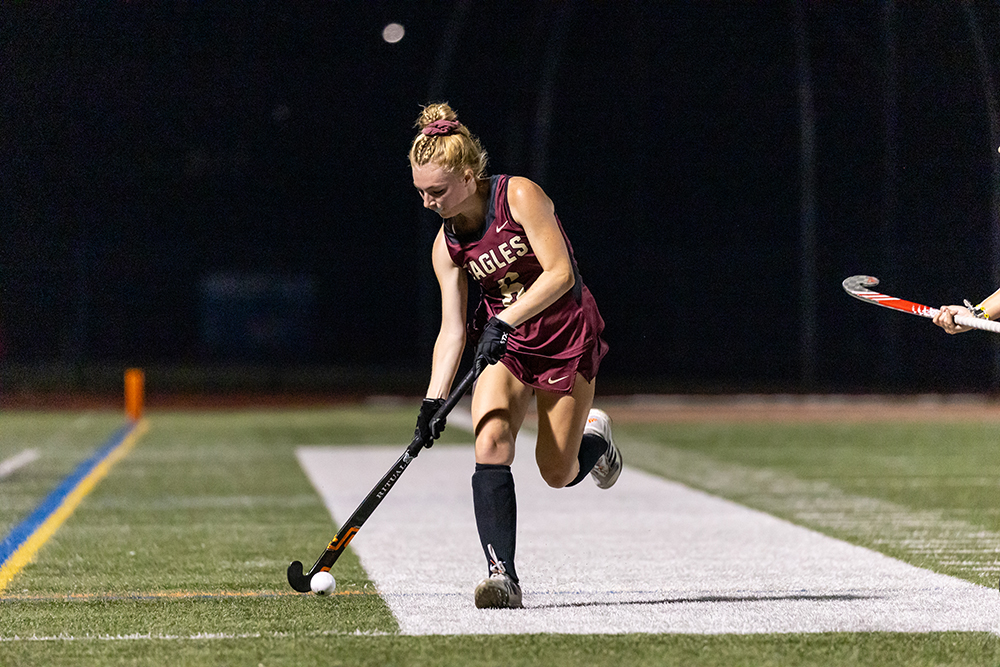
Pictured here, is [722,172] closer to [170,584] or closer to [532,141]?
[532,141]

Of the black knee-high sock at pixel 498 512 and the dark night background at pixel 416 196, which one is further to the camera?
the dark night background at pixel 416 196

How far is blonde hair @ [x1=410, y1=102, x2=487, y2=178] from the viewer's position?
5996 mm

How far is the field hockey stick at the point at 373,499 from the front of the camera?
20.4ft

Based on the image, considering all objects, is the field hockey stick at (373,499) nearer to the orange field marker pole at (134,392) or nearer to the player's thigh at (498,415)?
the player's thigh at (498,415)

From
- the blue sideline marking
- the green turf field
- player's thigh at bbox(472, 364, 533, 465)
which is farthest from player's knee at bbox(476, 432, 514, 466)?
the blue sideline marking

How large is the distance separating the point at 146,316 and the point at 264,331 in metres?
2.94

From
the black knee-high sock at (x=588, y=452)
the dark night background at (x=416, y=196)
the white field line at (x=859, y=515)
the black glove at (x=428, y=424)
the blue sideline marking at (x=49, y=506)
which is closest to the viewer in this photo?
the black glove at (x=428, y=424)

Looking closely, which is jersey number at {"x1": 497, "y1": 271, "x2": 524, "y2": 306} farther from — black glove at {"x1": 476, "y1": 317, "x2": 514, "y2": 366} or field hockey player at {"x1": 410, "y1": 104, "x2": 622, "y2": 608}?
black glove at {"x1": 476, "y1": 317, "x2": 514, "y2": 366}

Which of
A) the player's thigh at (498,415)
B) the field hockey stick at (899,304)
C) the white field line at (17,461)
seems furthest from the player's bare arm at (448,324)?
the white field line at (17,461)

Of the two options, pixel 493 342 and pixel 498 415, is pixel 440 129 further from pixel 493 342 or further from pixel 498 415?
pixel 498 415

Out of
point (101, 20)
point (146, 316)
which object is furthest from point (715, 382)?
point (101, 20)

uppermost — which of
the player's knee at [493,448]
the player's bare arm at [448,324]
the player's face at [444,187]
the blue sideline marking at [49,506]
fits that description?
the player's face at [444,187]

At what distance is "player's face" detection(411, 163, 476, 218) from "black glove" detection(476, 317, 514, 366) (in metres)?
0.49

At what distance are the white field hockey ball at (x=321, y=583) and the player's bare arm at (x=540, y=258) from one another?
4.72ft
